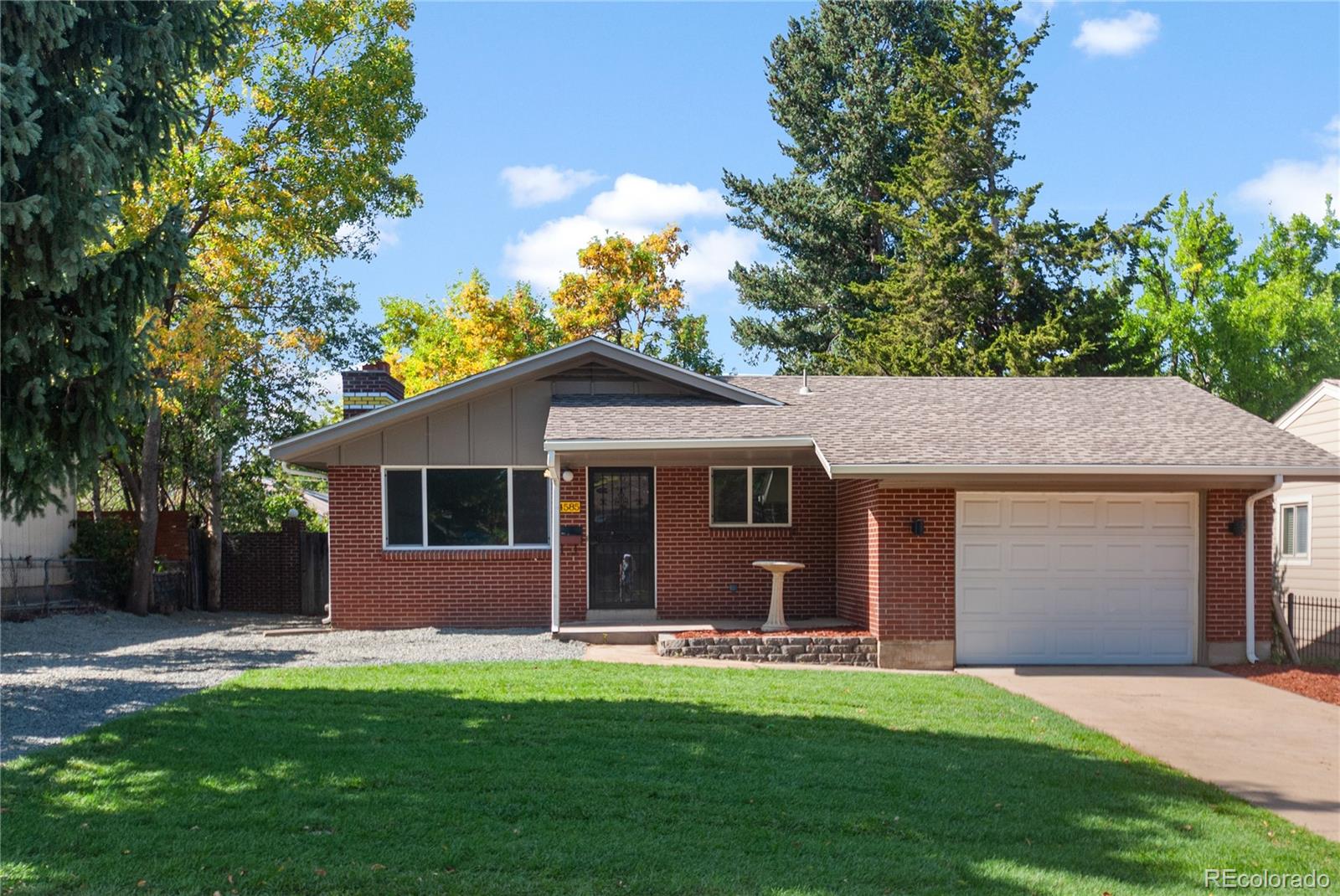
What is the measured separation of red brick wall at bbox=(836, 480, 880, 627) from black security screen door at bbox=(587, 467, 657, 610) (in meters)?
2.68

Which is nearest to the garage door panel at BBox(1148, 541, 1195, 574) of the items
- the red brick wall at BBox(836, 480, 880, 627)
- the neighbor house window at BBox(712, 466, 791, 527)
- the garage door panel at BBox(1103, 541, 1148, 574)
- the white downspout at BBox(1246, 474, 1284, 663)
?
the garage door panel at BBox(1103, 541, 1148, 574)

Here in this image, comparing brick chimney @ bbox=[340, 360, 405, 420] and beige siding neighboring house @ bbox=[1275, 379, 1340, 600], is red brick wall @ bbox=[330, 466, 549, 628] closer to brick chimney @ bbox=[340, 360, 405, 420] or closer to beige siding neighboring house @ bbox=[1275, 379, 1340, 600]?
brick chimney @ bbox=[340, 360, 405, 420]

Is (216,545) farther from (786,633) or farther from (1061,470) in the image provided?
(1061,470)

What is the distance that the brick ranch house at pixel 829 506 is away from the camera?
13961 mm

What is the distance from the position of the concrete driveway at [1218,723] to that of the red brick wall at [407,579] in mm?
6626

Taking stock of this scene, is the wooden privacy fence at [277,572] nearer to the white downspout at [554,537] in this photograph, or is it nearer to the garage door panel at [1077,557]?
the white downspout at [554,537]

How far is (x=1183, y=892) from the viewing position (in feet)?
20.2

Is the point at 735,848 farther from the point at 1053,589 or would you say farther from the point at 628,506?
the point at 628,506

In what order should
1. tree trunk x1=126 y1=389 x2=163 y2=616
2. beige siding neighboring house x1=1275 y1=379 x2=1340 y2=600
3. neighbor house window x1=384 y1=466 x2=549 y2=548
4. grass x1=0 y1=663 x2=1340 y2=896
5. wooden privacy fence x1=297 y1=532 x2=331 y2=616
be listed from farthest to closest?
wooden privacy fence x1=297 y1=532 x2=331 y2=616
tree trunk x1=126 y1=389 x2=163 y2=616
beige siding neighboring house x1=1275 y1=379 x2=1340 y2=600
neighbor house window x1=384 y1=466 x2=549 y2=548
grass x1=0 y1=663 x2=1340 y2=896

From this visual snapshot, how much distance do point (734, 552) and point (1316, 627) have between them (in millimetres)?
8596

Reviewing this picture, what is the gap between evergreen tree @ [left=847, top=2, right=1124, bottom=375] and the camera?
2770cm

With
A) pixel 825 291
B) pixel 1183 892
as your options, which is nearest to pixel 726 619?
pixel 1183 892

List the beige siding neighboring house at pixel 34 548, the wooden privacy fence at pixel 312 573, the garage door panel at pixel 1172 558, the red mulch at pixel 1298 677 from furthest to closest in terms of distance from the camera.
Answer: the wooden privacy fence at pixel 312 573
the beige siding neighboring house at pixel 34 548
the garage door panel at pixel 1172 558
the red mulch at pixel 1298 677

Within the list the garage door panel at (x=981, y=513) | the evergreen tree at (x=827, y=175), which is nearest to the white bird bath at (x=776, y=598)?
the garage door panel at (x=981, y=513)
